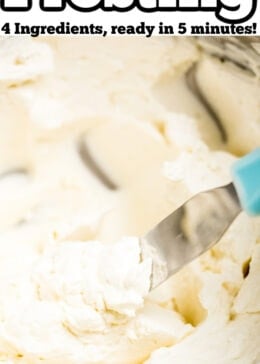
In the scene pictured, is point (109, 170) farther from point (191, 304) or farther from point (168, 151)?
point (191, 304)

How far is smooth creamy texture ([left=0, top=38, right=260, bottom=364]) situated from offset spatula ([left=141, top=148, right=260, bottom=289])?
0.03 meters

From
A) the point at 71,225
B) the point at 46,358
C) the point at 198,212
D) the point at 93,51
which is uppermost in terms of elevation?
the point at 93,51

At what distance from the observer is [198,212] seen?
1011 millimetres

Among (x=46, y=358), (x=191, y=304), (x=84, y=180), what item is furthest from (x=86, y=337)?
(x=84, y=180)

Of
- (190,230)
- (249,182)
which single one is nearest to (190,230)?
(190,230)

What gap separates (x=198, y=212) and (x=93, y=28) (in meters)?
0.36

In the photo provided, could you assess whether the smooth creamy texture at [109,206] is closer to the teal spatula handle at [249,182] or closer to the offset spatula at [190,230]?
the offset spatula at [190,230]

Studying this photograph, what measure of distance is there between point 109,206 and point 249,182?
39 cm

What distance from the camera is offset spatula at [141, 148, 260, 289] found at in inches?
39.3

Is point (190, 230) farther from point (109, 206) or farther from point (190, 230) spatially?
point (109, 206)

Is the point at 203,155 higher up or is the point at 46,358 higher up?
the point at 203,155

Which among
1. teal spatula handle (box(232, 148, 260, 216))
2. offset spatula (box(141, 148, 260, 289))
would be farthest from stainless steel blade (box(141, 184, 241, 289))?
teal spatula handle (box(232, 148, 260, 216))

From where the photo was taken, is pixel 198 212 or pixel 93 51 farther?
pixel 93 51

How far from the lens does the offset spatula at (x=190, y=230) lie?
1.00 meters
